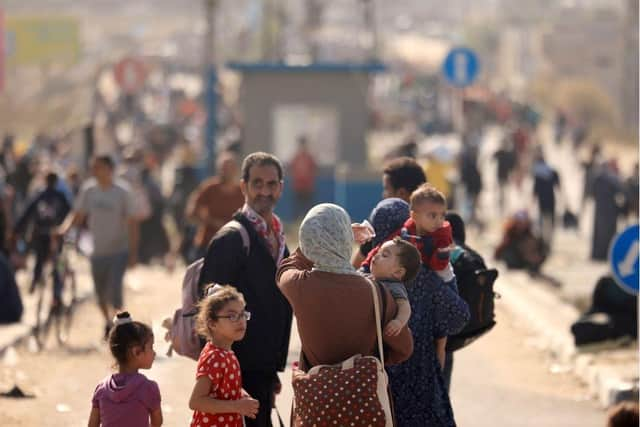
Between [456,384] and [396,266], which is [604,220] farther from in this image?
[396,266]

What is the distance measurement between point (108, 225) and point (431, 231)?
217 inches

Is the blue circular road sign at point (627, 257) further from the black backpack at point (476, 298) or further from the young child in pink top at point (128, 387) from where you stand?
the young child in pink top at point (128, 387)

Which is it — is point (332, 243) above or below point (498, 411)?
above

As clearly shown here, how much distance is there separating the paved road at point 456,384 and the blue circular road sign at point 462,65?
10.5m

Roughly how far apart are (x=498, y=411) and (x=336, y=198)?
644 inches

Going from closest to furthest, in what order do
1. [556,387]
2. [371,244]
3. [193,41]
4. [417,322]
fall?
[417,322]
[371,244]
[556,387]
[193,41]

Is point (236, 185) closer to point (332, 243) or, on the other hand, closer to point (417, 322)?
point (417, 322)

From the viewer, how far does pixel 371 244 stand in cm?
838

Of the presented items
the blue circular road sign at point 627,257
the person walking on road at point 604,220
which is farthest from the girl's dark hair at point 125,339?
the person walking on road at point 604,220

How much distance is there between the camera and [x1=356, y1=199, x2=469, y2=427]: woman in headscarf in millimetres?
7730

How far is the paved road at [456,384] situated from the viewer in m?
10.8

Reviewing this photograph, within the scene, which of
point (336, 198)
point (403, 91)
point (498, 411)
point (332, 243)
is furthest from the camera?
point (403, 91)

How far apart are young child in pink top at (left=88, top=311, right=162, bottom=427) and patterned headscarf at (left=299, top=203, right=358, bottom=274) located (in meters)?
0.71

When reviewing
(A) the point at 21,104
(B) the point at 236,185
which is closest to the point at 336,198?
(B) the point at 236,185
